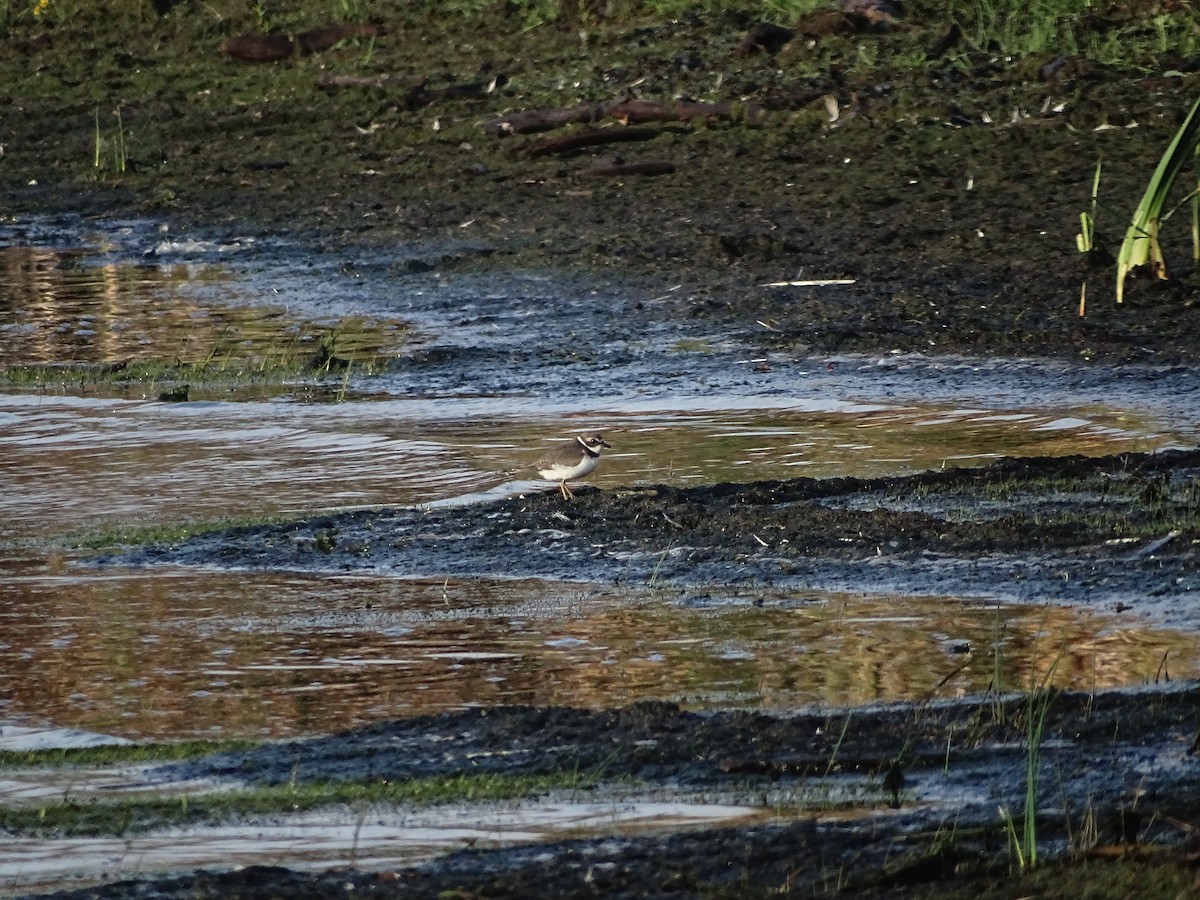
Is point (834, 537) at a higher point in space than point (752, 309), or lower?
lower

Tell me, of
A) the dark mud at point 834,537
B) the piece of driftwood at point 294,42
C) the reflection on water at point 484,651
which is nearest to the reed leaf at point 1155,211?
the dark mud at point 834,537

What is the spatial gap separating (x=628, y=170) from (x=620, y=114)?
3.43 ft

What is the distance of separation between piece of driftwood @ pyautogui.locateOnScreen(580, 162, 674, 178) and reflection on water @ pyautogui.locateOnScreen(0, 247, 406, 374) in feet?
8.26

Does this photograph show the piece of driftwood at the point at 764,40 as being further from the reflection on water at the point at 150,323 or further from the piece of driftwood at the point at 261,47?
the piece of driftwood at the point at 261,47

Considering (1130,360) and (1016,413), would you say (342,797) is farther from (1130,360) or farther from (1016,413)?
(1130,360)

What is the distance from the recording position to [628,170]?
14742mm

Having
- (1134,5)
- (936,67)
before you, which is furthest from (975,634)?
(1134,5)

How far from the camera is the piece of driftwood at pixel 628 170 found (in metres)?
14.6

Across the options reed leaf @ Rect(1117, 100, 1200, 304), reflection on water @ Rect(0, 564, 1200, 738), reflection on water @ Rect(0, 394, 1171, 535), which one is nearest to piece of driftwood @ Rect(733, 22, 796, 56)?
reed leaf @ Rect(1117, 100, 1200, 304)

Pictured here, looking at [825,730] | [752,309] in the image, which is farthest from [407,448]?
[825,730]

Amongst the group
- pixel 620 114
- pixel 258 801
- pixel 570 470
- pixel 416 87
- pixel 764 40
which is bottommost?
pixel 258 801

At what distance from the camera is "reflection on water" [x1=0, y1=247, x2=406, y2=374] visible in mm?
11625

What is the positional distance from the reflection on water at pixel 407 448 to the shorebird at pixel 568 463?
1.03ft

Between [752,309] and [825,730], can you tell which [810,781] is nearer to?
[825,730]
